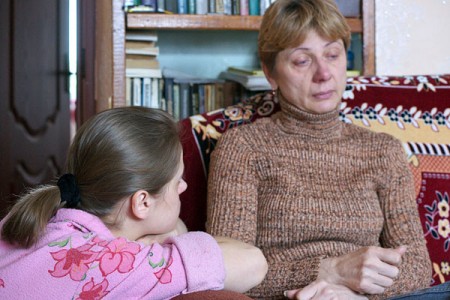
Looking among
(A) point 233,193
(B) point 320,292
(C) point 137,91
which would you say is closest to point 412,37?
(C) point 137,91

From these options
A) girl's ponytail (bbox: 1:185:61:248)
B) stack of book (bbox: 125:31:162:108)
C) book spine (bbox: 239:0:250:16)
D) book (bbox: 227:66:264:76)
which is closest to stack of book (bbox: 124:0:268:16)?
book spine (bbox: 239:0:250:16)

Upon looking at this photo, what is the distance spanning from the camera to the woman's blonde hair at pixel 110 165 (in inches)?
51.4

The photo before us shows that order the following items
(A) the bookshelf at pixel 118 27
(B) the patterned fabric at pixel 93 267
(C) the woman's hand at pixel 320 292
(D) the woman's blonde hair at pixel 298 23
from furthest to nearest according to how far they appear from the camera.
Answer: (A) the bookshelf at pixel 118 27
(D) the woman's blonde hair at pixel 298 23
(C) the woman's hand at pixel 320 292
(B) the patterned fabric at pixel 93 267

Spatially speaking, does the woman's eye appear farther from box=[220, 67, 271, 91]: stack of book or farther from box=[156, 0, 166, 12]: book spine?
box=[156, 0, 166, 12]: book spine

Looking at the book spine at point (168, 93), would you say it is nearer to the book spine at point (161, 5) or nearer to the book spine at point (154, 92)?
the book spine at point (154, 92)

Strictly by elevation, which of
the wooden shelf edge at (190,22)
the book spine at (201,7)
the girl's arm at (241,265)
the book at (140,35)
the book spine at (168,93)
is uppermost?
the book spine at (201,7)

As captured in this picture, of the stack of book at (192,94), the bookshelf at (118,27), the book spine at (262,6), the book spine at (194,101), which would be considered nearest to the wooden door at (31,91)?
the bookshelf at (118,27)

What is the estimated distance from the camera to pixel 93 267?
3.92 feet

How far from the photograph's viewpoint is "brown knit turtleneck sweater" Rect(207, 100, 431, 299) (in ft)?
5.83

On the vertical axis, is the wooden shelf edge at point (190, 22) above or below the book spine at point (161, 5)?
below

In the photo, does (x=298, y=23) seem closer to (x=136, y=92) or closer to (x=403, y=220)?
(x=403, y=220)

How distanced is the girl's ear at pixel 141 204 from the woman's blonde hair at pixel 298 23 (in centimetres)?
Result: 76

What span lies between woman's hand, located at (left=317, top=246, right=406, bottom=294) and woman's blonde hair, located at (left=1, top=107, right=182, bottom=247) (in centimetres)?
53

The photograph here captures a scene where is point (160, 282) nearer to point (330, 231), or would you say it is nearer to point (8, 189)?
point (330, 231)
